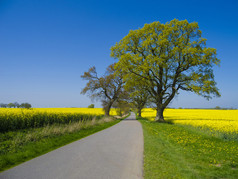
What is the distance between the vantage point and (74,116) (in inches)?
653

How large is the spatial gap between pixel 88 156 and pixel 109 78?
80.7 ft

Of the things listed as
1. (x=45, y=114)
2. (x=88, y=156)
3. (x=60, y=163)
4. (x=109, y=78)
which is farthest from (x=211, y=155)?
(x=109, y=78)

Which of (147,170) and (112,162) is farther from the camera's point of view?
(112,162)

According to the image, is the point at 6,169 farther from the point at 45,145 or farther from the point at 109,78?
the point at 109,78

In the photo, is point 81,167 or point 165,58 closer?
point 81,167

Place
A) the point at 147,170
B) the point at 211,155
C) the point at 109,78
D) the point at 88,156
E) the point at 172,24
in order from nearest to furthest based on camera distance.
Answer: the point at 147,170 → the point at 88,156 → the point at 211,155 → the point at 172,24 → the point at 109,78

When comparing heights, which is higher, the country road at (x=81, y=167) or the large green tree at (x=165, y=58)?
the large green tree at (x=165, y=58)

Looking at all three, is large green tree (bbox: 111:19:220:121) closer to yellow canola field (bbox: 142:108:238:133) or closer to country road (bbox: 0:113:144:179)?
yellow canola field (bbox: 142:108:238:133)

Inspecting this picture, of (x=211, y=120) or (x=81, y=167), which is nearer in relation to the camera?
(x=81, y=167)

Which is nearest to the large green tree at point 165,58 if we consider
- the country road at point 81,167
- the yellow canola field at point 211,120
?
the yellow canola field at point 211,120

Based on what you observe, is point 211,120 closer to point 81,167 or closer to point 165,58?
point 165,58

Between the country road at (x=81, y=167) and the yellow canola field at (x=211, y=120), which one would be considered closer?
the country road at (x=81, y=167)

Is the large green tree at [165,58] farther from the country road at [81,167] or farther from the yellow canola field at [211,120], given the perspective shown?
the country road at [81,167]

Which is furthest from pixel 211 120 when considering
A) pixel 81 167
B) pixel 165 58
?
pixel 81 167
